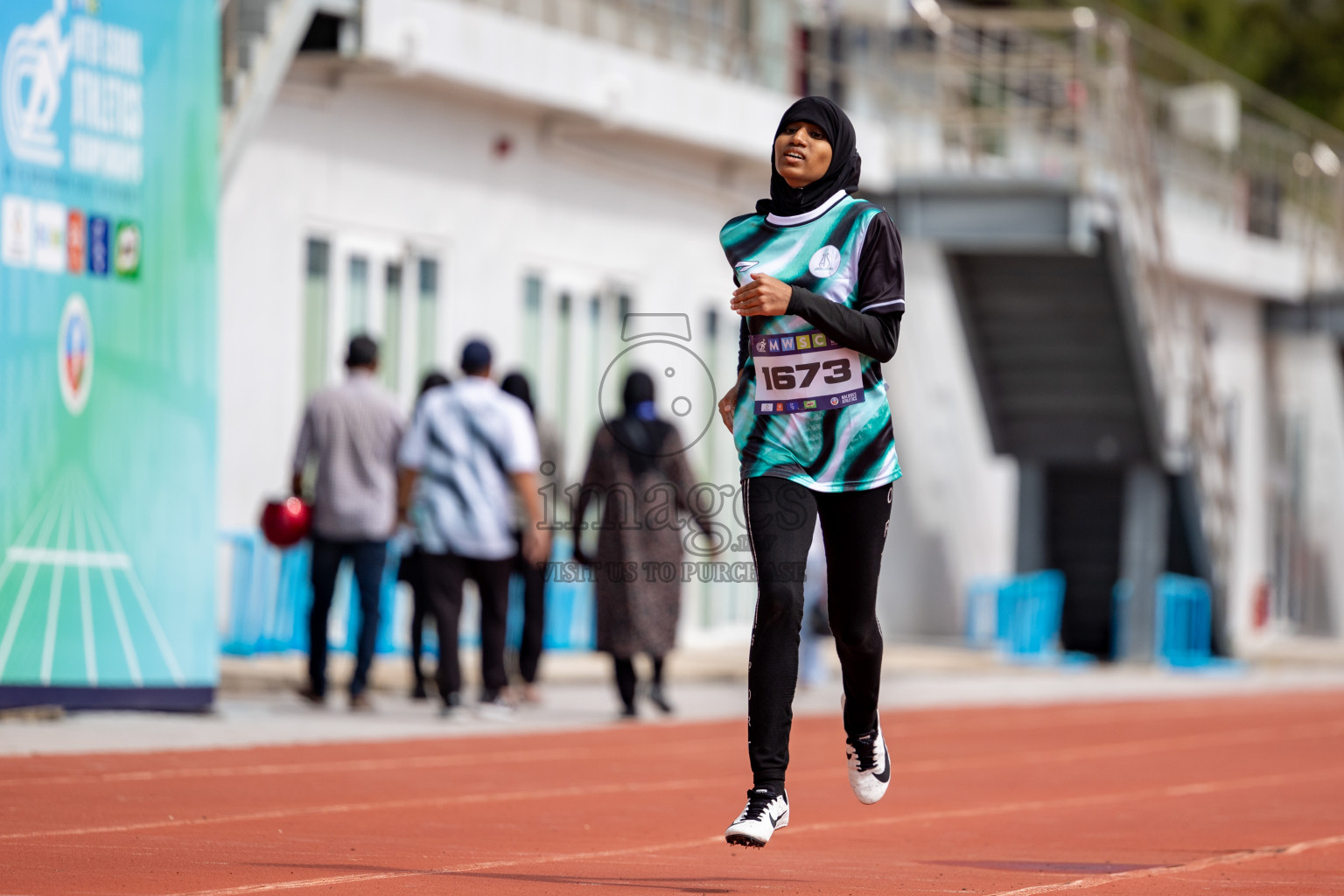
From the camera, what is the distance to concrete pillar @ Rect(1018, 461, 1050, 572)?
2408 centimetres

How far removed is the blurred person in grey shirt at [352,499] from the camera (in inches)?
504

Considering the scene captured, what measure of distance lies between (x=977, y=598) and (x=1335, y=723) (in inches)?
392

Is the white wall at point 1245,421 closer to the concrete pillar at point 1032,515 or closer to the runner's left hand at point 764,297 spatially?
the concrete pillar at point 1032,515

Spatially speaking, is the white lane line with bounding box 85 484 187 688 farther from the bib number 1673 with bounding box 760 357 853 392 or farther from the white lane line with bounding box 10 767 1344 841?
the bib number 1673 with bounding box 760 357 853 392

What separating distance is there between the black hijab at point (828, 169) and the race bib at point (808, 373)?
14.1 inches

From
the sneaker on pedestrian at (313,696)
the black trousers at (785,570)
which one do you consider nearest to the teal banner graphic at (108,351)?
the sneaker on pedestrian at (313,696)

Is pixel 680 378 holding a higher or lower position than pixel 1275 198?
lower

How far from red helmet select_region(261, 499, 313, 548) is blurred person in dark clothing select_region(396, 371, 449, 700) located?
0.74 metres

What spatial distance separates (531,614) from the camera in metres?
13.8

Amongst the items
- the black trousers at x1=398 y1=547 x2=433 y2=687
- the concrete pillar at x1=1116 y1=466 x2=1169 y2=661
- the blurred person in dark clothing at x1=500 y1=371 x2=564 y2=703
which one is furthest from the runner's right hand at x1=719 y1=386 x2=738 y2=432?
the concrete pillar at x1=1116 y1=466 x2=1169 y2=661

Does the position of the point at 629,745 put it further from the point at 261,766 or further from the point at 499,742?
the point at 261,766

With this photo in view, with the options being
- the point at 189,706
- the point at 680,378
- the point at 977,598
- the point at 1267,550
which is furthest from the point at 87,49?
the point at 1267,550

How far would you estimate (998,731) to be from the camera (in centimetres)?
1365

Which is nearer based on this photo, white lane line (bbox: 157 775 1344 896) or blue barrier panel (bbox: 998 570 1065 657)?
white lane line (bbox: 157 775 1344 896)
